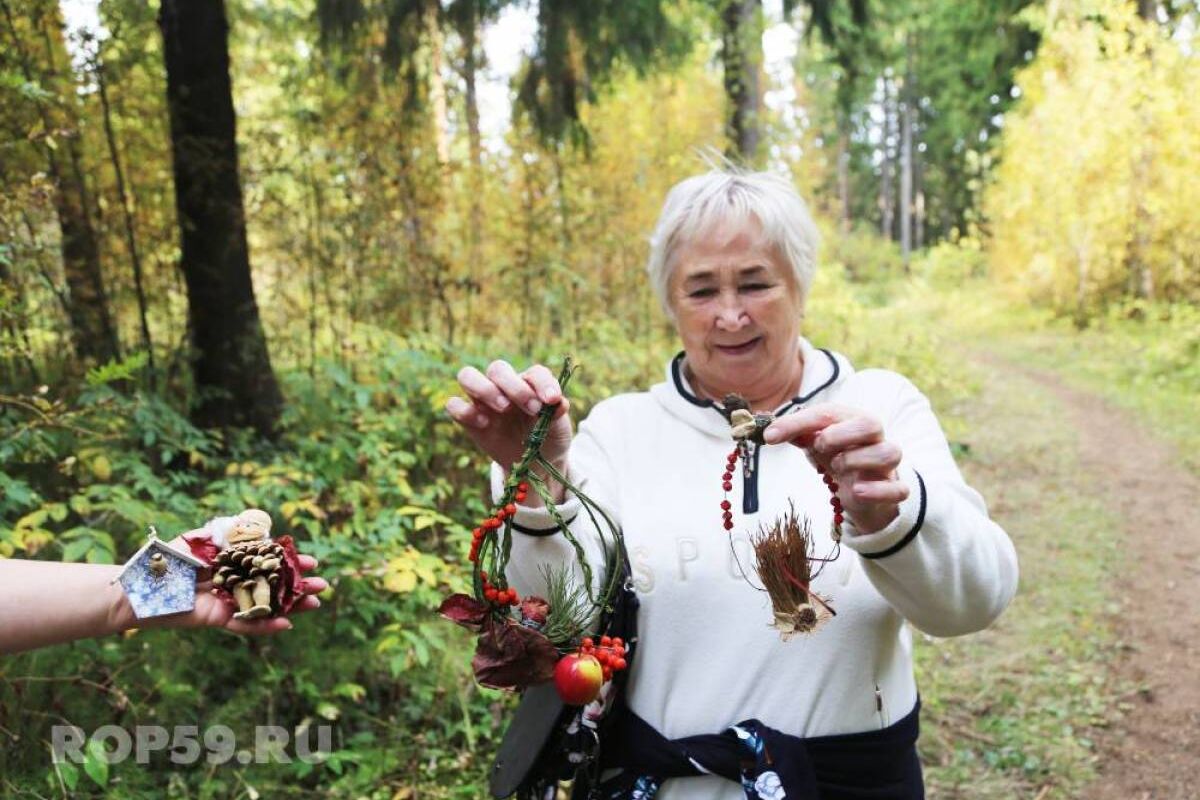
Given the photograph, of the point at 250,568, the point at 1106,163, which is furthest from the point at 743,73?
the point at 1106,163

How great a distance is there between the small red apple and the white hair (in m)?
0.96

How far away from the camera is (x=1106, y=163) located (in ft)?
46.2

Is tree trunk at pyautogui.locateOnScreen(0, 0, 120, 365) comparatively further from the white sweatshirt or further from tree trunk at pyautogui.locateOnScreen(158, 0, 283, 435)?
the white sweatshirt

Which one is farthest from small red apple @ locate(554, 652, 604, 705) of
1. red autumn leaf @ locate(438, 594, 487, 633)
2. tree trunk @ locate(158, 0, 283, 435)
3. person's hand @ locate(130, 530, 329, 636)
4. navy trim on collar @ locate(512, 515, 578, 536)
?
tree trunk @ locate(158, 0, 283, 435)

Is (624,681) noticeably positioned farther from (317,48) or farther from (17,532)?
(317,48)

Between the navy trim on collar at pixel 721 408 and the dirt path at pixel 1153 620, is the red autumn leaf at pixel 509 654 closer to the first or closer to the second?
the navy trim on collar at pixel 721 408

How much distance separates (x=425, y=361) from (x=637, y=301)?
4110mm

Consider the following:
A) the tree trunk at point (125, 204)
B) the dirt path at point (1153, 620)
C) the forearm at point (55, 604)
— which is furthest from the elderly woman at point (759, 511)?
the tree trunk at point (125, 204)

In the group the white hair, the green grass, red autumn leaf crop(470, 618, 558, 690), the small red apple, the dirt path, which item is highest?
the white hair

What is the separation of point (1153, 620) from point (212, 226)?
Answer: 19.1 feet

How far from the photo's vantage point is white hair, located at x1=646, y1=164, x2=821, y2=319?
1.89m

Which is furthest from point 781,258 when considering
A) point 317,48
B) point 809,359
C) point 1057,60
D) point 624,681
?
point 1057,60

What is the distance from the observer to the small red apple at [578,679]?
1.37 metres

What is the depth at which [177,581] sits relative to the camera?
1.35 metres
